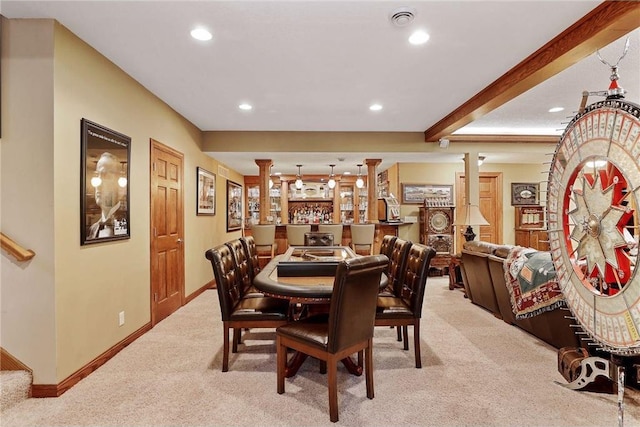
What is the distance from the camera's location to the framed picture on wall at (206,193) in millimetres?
5215

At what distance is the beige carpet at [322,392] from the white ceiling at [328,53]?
2.52 metres

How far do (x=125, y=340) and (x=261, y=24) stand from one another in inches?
116

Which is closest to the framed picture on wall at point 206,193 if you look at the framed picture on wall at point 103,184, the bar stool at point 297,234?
the bar stool at point 297,234

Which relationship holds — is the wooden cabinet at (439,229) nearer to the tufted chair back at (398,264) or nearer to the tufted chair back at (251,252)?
the tufted chair back at (398,264)

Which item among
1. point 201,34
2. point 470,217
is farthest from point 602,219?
point 470,217

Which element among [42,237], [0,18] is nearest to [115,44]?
[0,18]

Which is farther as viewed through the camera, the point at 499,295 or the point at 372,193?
the point at 372,193

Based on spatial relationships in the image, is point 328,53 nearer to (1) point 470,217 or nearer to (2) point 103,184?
(2) point 103,184

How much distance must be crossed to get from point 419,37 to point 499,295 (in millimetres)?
2836

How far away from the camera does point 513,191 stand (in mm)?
7180

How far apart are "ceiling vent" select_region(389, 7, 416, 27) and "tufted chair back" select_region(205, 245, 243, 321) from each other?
2054 mm

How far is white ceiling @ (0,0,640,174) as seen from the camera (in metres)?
2.22

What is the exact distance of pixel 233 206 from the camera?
751 cm

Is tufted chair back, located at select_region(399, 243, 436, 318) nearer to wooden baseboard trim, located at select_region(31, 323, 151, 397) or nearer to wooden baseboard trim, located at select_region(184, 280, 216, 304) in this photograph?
wooden baseboard trim, located at select_region(31, 323, 151, 397)
